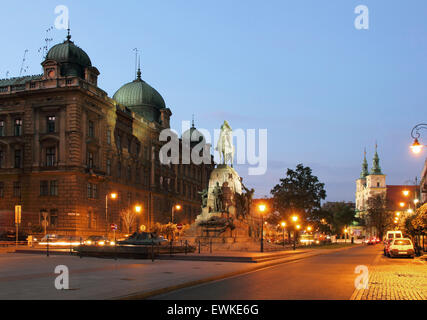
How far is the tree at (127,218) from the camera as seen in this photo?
74438mm

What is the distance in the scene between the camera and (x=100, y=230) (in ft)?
219

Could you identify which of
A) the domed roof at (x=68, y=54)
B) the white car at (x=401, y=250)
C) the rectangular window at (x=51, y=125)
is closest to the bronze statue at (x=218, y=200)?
the white car at (x=401, y=250)

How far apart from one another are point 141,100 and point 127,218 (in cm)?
2975

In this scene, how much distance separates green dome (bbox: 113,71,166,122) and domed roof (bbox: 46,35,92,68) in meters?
23.5

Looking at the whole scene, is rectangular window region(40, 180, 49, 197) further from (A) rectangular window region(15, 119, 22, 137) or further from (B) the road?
(B) the road

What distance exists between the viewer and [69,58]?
70.6 metres

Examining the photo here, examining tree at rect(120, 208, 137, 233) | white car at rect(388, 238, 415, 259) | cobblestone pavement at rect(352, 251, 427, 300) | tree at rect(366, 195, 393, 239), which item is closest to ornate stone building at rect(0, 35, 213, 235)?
tree at rect(120, 208, 137, 233)

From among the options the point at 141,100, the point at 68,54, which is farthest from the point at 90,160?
the point at 141,100

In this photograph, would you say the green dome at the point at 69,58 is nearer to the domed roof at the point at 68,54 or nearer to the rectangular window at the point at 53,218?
the domed roof at the point at 68,54

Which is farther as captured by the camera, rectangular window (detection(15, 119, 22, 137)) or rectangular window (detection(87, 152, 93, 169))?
rectangular window (detection(15, 119, 22, 137))

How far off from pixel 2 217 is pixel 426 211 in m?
50.4

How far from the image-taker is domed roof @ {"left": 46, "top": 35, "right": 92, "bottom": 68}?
232 ft
